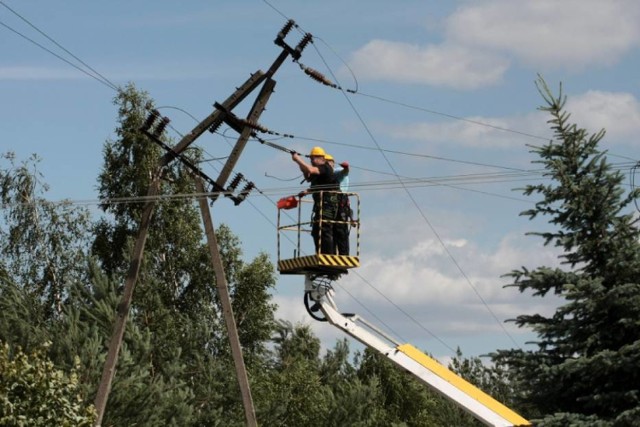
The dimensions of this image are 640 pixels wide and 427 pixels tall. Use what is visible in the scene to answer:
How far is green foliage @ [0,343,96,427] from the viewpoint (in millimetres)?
22609

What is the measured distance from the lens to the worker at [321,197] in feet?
67.5

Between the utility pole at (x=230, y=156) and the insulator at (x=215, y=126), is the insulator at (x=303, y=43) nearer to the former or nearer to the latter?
the utility pole at (x=230, y=156)

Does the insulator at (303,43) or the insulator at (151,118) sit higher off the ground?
the insulator at (303,43)

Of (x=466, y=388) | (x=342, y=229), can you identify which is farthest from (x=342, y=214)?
(x=466, y=388)

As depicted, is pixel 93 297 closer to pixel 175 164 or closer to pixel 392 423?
pixel 175 164

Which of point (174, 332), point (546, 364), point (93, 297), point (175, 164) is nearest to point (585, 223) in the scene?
point (546, 364)

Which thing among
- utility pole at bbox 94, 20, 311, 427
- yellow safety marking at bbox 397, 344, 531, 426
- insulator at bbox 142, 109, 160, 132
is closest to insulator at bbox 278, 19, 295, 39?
utility pole at bbox 94, 20, 311, 427

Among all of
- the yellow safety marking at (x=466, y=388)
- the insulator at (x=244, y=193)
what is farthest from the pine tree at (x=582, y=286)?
the insulator at (x=244, y=193)

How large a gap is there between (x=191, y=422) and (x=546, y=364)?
1971cm

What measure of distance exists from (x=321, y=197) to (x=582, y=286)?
4707 millimetres

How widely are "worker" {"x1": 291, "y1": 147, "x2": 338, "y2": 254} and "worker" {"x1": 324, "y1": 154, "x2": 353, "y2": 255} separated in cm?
10

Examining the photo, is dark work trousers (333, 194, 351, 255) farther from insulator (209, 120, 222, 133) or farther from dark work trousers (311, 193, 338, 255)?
insulator (209, 120, 222, 133)

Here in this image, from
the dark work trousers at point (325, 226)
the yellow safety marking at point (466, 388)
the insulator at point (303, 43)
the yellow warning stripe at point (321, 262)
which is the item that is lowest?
the yellow safety marking at point (466, 388)

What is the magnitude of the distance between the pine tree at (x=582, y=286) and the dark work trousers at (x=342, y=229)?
3083mm
